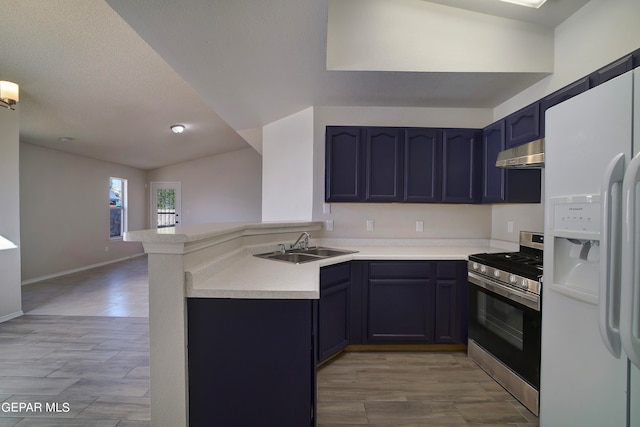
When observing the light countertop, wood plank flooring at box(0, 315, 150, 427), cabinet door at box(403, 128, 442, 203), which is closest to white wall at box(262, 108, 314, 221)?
cabinet door at box(403, 128, 442, 203)

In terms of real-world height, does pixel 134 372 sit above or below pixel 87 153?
below

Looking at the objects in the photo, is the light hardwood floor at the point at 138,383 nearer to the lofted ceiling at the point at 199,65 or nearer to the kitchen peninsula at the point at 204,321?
the kitchen peninsula at the point at 204,321

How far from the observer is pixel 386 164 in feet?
9.43

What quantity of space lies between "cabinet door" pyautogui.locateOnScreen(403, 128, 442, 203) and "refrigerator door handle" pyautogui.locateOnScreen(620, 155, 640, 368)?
1.93 m

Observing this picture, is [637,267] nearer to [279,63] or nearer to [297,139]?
[279,63]

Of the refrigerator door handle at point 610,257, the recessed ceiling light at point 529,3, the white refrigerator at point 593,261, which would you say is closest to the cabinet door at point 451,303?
the white refrigerator at point 593,261

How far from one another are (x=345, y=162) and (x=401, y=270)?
1.18 metres

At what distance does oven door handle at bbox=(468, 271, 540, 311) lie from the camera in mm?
1732

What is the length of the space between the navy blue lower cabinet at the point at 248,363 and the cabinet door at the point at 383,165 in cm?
181

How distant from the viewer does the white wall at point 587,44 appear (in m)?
1.67

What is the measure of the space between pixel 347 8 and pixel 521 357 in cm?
272

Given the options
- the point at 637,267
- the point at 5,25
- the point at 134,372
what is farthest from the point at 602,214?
the point at 5,25

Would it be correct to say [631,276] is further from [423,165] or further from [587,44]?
[423,165]

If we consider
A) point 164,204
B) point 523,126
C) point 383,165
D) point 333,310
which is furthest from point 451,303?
point 164,204
